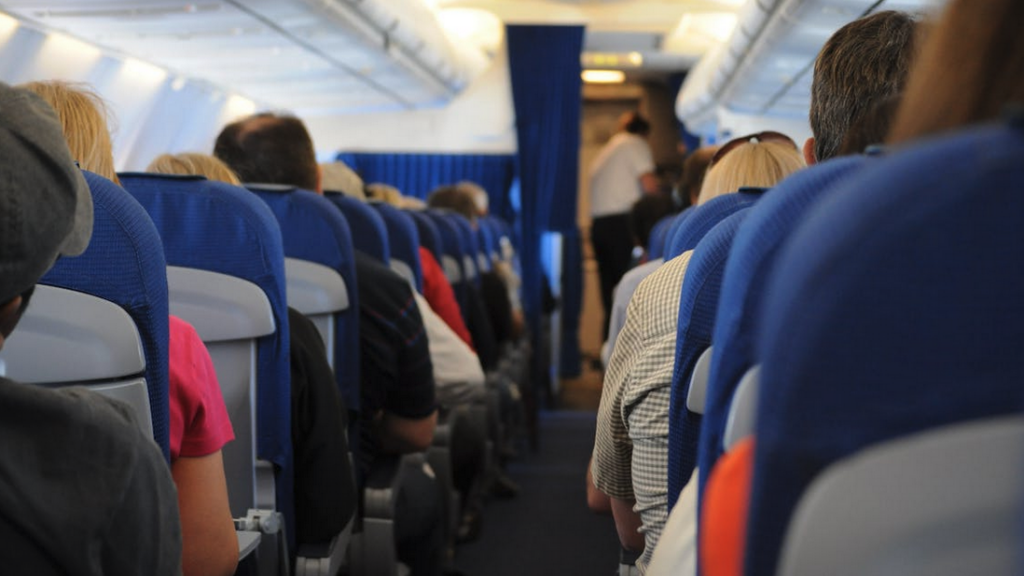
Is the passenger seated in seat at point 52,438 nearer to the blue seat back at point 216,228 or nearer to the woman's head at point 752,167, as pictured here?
the blue seat back at point 216,228

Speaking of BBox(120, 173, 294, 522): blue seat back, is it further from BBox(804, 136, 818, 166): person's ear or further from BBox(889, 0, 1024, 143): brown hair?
BBox(889, 0, 1024, 143): brown hair

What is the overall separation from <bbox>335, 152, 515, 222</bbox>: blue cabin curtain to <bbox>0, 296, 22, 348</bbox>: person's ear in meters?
9.89

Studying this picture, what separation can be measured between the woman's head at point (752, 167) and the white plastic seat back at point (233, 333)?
1.09 metres

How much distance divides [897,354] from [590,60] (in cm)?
1048

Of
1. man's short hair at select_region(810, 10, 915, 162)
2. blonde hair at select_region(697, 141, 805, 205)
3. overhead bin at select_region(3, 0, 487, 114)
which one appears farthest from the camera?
overhead bin at select_region(3, 0, 487, 114)

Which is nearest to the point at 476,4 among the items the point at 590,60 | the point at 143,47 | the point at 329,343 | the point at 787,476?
the point at 590,60

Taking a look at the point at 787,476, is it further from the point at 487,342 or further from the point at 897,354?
the point at 487,342

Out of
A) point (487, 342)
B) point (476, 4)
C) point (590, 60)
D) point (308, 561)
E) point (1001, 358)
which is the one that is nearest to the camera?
point (1001, 358)

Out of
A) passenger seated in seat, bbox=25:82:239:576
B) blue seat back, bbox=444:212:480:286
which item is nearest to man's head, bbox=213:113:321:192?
passenger seated in seat, bbox=25:82:239:576

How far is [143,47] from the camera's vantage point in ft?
19.9

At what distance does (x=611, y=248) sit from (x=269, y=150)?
23.0 feet

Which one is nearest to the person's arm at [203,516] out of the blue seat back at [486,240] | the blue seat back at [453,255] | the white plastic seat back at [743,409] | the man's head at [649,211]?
the white plastic seat back at [743,409]

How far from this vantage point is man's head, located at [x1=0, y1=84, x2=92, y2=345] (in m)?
1.05

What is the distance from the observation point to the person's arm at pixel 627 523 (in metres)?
2.28
